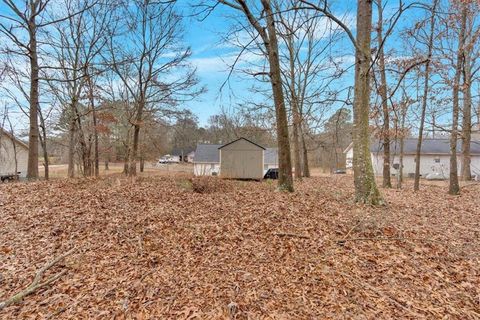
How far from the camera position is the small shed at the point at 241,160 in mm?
21234

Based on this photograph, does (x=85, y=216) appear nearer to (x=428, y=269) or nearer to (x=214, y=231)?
(x=214, y=231)

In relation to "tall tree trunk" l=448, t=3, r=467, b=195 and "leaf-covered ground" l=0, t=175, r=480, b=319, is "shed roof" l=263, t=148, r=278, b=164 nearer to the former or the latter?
"tall tree trunk" l=448, t=3, r=467, b=195

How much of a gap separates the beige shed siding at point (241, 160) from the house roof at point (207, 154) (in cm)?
651

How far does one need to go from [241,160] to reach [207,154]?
26.6 ft

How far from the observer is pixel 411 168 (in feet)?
94.9

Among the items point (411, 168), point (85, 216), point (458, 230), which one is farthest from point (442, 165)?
point (85, 216)

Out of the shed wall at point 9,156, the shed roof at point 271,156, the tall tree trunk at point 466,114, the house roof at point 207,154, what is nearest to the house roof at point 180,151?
the shed roof at point 271,156

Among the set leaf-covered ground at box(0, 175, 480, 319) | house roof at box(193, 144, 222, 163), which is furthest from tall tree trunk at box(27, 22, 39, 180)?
house roof at box(193, 144, 222, 163)

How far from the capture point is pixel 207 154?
2856 cm

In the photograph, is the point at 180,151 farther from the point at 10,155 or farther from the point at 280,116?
the point at 280,116

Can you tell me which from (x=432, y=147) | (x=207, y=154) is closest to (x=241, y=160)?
(x=207, y=154)

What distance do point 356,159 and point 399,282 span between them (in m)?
2.92

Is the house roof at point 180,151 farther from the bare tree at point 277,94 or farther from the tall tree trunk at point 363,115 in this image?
the tall tree trunk at point 363,115

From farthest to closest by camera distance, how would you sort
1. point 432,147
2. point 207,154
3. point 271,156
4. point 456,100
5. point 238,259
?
1. point 271,156
2. point 432,147
3. point 207,154
4. point 456,100
5. point 238,259
